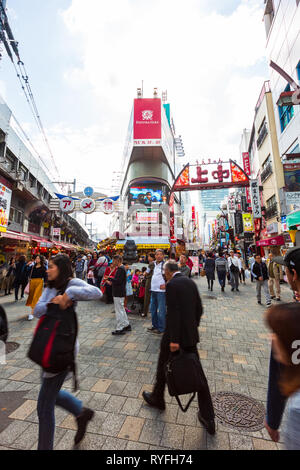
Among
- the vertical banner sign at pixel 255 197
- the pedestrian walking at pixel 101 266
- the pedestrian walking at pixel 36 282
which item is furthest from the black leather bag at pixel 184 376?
the vertical banner sign at pixel 255 197

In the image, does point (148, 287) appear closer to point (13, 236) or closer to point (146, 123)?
point (13, 236)

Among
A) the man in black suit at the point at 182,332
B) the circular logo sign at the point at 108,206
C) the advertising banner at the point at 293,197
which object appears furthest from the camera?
the circular logo sign at the point at 108,206

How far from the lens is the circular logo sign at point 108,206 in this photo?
668 inches

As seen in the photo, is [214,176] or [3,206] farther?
[214,176]

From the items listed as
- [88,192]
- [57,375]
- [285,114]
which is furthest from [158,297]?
[285,114]

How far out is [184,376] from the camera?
85.0 inches

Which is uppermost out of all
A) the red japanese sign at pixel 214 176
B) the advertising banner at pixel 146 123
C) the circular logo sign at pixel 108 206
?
the advertising banner at pixel 146 123

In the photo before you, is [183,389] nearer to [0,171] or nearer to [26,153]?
[0,171]

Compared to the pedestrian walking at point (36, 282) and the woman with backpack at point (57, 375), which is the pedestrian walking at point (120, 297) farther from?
the woman with backpack at point (57, 375)

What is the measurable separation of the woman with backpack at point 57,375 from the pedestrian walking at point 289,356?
59.7 inches

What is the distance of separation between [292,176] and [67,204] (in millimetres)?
15069

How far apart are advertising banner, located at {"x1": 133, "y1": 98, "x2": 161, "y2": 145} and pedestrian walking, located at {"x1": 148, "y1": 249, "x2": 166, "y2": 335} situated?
34207 mm

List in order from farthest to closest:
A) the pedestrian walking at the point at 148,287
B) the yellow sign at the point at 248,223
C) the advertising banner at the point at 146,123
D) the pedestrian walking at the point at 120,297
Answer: the advertising banner at the point at 146,123, the yellow sign at the point at 248,223, the pedestrian walking at the point at 148,287, the pedestrian walking at the point at 120,297
